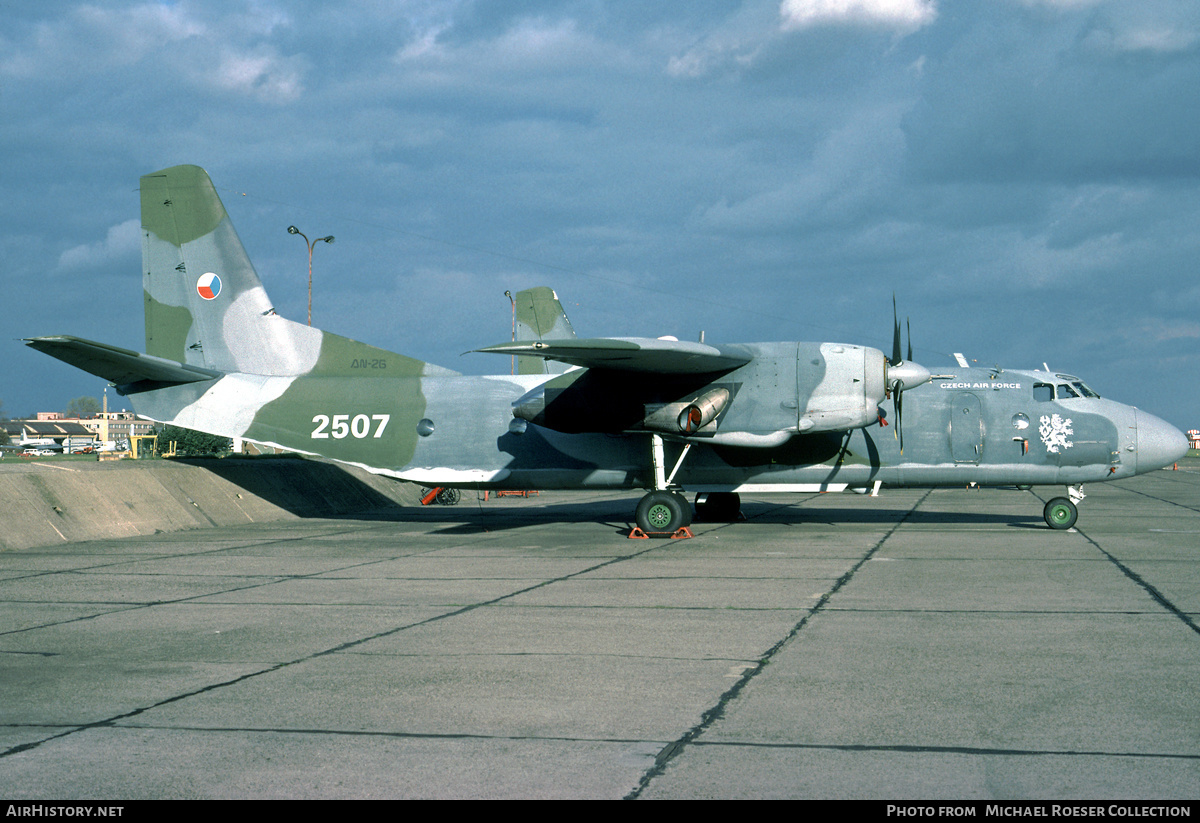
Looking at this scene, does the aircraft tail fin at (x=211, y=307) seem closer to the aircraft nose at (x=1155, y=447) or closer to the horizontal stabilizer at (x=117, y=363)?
the horizontal stabilizer at (x=117, y=363)

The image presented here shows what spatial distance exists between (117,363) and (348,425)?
201 inches

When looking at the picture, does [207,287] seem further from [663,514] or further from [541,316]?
[541,316]

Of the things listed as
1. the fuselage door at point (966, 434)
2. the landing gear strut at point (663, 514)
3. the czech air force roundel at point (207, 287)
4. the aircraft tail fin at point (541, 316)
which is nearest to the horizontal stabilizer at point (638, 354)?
the landing gear strut at point (663, 514)

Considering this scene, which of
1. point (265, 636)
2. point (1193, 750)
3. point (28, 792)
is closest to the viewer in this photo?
point (28, 792)

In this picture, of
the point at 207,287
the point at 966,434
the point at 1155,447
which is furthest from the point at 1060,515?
the point at 207,287

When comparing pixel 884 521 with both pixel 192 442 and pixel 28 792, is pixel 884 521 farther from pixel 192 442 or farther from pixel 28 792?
pixel 192 442

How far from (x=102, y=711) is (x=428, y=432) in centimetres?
1595

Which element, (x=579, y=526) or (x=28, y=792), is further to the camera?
(x=579, y=526)

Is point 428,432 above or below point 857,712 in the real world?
above

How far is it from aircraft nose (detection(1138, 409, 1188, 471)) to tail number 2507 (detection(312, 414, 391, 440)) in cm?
1642

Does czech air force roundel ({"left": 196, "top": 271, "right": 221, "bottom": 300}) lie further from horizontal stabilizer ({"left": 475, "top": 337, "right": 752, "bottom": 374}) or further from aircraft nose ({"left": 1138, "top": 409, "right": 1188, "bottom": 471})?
aircraft nose ({"left": 1138, "top": 409, "right": 1188, "bottom": 471})

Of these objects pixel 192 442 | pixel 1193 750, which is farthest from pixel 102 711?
pixel 192 442

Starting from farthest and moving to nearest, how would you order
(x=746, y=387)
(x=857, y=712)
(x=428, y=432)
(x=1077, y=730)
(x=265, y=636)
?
(x=428, y=432)
(x=746, y=387)
(x=265, y=636)
(x=857, y=712)
(x=1077, y=730)

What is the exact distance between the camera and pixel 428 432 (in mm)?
23031
